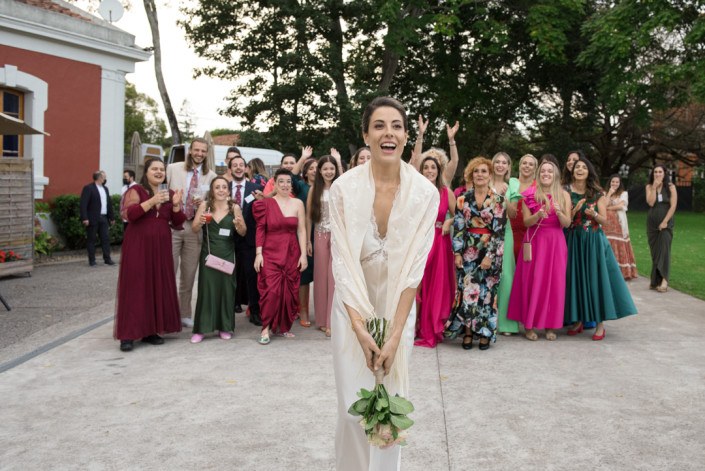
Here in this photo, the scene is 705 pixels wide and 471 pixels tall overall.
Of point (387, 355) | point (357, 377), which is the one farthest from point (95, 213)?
point (387, 355)

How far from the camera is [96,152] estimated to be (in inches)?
675

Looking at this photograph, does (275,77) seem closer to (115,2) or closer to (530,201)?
(115,2)

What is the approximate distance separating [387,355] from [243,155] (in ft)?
72.2

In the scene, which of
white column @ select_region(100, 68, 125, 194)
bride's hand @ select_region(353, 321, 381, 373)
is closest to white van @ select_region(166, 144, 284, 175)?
white column @ select_region(100, 68, 125, 194)

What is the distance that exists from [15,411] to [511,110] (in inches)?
1255

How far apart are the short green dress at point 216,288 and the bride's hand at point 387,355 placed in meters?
4.74

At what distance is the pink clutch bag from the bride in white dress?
454 centimetres

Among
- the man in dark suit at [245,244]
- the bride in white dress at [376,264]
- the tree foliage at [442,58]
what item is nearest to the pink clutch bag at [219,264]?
the man in dark suit at [245,244]

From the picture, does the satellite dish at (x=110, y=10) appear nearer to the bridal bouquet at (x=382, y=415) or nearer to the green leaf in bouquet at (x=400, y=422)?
the bridal bouquet at (x=382, y=415)

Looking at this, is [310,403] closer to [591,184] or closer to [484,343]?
[484,343]

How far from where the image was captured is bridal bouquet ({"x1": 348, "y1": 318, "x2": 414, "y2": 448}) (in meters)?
2.89

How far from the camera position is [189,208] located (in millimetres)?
8172

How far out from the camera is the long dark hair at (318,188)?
26.7ft

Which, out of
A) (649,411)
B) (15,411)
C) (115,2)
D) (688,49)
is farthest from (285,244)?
(688,49)
